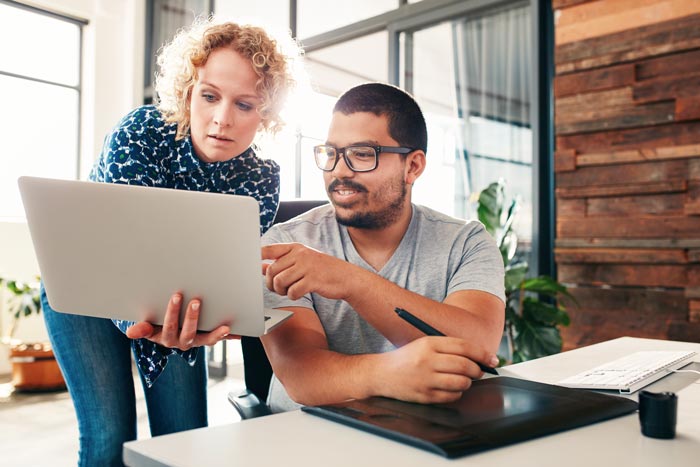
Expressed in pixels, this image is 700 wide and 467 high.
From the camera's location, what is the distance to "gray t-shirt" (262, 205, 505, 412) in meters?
1.30

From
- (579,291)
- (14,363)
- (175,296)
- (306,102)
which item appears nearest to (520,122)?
(579,291)

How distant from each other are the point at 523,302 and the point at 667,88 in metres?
1.03

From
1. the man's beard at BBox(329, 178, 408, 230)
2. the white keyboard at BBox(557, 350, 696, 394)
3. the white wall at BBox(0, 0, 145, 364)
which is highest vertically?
the white wall at BBox(0, 0, 145, 364)

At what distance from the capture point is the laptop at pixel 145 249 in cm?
85

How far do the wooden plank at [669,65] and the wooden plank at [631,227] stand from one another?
0.58 m

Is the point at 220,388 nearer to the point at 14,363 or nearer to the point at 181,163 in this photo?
the point at 14,363

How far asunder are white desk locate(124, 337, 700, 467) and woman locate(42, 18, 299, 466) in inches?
27.4

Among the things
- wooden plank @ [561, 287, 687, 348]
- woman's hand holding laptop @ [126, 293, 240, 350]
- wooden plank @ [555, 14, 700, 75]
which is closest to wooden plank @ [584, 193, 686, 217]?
wooden plank @ [561, 287, 687, 348]

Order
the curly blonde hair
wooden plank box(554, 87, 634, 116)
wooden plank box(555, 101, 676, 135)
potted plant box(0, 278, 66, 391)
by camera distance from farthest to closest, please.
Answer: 1. potted plant box(0, 278, 66, 391)
2. wooden plank box(554, 87, 634, 116)
3. wooden plank box(555, 101, 676, 135)
4. the curly blonde hair

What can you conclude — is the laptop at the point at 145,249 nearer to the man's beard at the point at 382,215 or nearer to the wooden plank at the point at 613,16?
the man's beard at the point at 382,215

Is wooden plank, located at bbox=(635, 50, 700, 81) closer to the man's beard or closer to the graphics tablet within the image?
the man's beard

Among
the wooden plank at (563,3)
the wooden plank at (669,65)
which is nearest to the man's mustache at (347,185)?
the wooden plank at (669,65)

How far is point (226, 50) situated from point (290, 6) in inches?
118

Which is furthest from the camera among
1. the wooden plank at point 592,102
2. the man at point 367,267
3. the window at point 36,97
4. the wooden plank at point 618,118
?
the window at point 36,97
